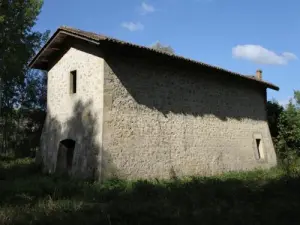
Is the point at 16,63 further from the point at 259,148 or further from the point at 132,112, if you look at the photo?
the point at 259,148

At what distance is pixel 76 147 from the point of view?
12.9 meters

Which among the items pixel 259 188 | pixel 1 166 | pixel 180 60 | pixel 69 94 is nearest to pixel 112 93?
pixel 69 94

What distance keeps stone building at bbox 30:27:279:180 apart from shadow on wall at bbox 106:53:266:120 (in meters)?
0.04

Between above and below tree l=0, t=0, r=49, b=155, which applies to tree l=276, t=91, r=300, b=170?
below

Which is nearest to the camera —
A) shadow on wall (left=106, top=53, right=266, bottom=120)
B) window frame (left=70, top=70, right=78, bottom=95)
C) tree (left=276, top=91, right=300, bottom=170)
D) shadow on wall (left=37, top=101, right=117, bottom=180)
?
shadow on wall (left=37, top=101, right=117, bottom=180)

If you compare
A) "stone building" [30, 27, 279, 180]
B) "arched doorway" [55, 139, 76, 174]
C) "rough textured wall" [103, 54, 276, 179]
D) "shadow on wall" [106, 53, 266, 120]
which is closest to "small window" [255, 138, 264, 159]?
"rough textured wall" [103, 54, 276, 179]

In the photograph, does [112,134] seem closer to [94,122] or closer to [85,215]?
[94,122]

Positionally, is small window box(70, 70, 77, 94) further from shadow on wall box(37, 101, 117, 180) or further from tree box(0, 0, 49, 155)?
tree box(0, 0, 49, 155)

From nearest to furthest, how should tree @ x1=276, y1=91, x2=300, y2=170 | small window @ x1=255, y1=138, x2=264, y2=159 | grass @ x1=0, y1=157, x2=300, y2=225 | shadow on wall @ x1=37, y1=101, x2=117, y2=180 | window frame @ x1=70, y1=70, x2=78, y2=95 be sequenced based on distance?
grass @ x1=0, y1=157, x2=300, y2=225 → shadow on wall @ x1=37, y1=101, x2=117, y2=180 → window frame @ x1=70, y1=70, x2=78, y2=95 → small window @ x1=255, y1=138, x2=264, y2=159 → tree @ x1=276, y1=91, x2=300, y2=170

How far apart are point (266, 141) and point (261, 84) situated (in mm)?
3219

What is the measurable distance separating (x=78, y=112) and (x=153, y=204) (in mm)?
6683

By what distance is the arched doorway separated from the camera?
13.9 metres

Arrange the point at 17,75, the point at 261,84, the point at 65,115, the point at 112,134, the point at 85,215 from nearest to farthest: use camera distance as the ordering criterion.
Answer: the point at 85,215, the point at 112,134, the point at 65,115, the point at 261,84, the point at 17,75

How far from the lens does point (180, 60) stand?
14.4 meters
